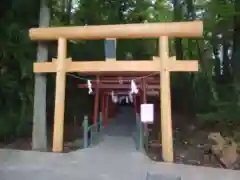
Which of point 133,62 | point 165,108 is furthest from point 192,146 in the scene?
point 133,62

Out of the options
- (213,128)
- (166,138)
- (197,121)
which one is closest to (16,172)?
(166,138)

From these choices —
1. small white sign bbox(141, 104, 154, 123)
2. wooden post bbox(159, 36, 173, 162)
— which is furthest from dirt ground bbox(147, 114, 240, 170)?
small white sign bbox(141, 104, 154, 123)

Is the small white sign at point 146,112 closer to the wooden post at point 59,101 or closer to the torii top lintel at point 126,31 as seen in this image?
the torii top lintel at point 126,31

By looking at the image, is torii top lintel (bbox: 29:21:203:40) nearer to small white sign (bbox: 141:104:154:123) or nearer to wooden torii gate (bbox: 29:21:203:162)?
wooden torii gate (bbox: 29:21:203:162)

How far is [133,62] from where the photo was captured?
920 centimetres

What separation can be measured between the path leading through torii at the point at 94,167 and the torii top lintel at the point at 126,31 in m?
3.17

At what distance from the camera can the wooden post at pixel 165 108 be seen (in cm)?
879

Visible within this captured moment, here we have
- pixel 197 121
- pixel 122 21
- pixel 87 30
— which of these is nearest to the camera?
pixel 87 30

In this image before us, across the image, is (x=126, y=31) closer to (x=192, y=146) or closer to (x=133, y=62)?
(x=133, y=62)

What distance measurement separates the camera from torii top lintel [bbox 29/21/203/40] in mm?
8758

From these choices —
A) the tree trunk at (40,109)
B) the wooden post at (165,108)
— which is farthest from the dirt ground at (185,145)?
the wooden post at (165,108)

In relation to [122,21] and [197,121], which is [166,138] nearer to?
[197,121]

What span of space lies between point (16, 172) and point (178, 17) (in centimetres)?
1231

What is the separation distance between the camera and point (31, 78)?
12.5m
